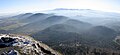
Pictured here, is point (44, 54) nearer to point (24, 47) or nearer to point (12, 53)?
point (24, 47)

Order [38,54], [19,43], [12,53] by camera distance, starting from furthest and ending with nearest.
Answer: [19,43] < [38,54] < [12,53]

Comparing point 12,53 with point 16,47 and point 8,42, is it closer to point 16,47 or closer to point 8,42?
point 16,47

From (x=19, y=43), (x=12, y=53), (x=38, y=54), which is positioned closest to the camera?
(x=12, y=53)

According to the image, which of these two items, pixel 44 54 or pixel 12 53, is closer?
pixel 12 53

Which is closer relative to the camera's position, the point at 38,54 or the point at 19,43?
the point at 38,54

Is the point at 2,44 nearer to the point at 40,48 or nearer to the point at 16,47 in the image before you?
the point at 16,47

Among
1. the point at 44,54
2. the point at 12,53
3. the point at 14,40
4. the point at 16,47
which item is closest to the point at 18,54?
the point at 12,53

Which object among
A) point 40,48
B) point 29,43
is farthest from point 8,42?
point 40,48

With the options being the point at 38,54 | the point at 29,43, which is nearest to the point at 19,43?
the point at 29,43
